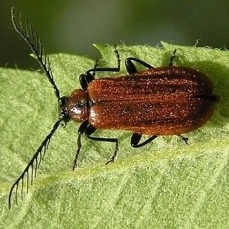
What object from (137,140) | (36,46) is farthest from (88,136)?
(36,46)

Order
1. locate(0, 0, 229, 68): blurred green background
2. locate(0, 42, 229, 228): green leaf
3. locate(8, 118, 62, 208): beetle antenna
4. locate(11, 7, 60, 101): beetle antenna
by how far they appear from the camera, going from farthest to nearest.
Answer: locate(0, 0, 229, 68): blurred green background, locate(11, 7, 60, 101): beetle antenna, locate(8, 118, 62, 208): beetle antenna, locate(0, 42, 229, 228): green leaf

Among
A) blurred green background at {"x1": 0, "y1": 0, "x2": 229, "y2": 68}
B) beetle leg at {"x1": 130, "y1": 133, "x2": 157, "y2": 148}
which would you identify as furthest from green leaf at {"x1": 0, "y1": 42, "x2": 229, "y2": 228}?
blurred green background at {"x1": 0, "y1": 0, "x2": 229, "y2": 68}

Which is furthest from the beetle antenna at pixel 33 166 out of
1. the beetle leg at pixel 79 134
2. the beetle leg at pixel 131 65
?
the beetle leg at pixel 131 65

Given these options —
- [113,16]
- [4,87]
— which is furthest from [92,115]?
[113,16]

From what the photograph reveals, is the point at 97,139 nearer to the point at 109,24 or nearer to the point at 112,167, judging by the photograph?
the point at 112,167

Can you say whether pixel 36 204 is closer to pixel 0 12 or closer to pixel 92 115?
pixel 92 115

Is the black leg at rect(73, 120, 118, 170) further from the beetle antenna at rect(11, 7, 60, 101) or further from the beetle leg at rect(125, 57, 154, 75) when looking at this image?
the beetle leg at rect(125, 57, 154, 75)

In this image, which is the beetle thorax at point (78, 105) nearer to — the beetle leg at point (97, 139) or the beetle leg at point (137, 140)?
the beetle leg at point (97, 139)
